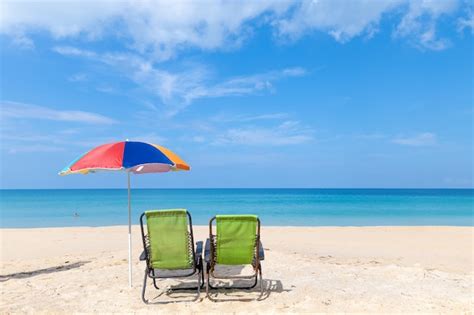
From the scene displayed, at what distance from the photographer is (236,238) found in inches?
173

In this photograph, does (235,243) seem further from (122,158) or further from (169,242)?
(122,158)

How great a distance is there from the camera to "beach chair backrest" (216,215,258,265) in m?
4.34

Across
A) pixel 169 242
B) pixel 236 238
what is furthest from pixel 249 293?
pixel 169 242

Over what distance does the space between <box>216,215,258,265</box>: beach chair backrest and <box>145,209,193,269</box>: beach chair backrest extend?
14.7 inches

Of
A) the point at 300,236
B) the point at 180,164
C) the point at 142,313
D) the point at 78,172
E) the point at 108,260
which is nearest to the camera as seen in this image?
the point at 142,313

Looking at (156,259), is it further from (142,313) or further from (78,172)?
(78,172)

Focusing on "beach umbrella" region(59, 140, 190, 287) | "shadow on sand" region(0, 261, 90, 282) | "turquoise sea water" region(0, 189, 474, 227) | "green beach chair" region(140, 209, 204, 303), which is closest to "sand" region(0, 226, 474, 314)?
"shadow on sand" region(0, 261, 90, 282)

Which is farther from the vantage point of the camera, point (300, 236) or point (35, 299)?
point (300, 236)

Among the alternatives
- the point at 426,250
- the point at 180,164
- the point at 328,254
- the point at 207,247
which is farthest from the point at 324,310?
the point at 426,250

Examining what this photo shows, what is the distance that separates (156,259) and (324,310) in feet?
6.45

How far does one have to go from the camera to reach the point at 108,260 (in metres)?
7.15

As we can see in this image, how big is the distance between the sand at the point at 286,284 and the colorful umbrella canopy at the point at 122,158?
5.17 feet

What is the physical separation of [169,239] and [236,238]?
2.53 ft

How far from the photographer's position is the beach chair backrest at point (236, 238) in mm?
4336
